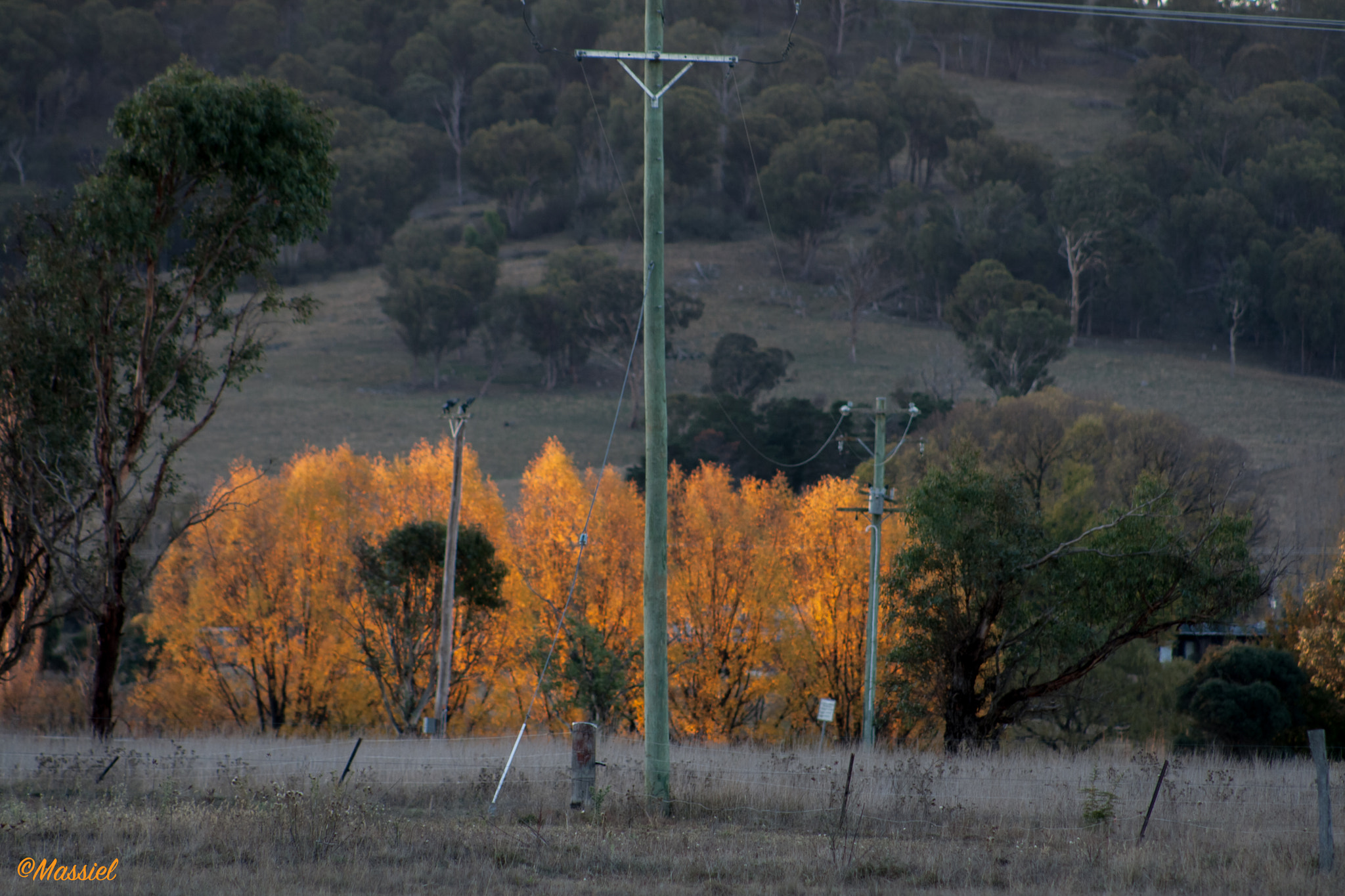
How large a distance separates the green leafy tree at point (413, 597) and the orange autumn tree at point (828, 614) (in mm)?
12302

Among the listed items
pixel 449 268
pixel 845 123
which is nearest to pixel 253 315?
pixel 449 268

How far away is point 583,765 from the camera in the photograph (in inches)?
483

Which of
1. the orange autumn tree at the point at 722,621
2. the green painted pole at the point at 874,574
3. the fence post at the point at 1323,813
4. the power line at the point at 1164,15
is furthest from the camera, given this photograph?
the orange autumn tree at the point at 722,621

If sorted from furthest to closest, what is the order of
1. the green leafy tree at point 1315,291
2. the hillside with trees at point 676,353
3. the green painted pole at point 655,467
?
the green leafy tree at point 1315,291 → the hillside with trees at point 676,353 → the green painted pole at point 655,467

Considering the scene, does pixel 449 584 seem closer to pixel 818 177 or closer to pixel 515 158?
pixel 818 177

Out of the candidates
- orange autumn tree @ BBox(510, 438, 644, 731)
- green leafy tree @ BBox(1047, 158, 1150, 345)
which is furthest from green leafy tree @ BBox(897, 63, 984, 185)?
orange autumn tree @ BBox(510, 438, 644, 731)

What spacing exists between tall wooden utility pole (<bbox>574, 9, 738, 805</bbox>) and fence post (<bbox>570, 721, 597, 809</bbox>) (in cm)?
68

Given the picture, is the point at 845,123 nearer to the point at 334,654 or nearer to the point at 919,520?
the point at 334,654

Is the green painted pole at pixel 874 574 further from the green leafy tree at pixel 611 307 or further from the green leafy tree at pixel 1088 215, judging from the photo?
the green leafy tree at pixel 1088 215

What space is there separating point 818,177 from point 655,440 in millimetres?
110354

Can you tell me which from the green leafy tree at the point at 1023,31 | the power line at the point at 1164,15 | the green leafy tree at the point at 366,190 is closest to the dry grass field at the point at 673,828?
the power line at the point at 1164,15

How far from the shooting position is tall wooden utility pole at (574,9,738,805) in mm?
12625

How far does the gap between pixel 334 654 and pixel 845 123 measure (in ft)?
314

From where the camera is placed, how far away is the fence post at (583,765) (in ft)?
39.8
